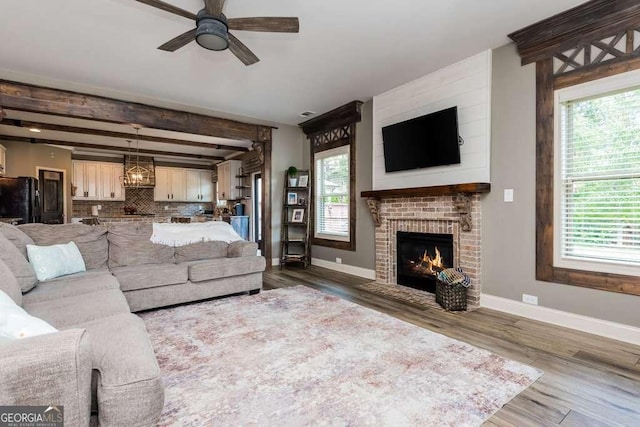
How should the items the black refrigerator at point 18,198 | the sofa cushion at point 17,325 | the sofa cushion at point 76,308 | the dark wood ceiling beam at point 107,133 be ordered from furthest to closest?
1. the black refrigerator at point 18,198
2. the dark wood ceiling beam at point 107,133
3. the sofa cushion at point 76,308
4. the sofa cushion at point 17,325

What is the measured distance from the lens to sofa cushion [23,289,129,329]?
1.83 meters

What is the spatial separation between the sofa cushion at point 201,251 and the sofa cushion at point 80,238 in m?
0.79

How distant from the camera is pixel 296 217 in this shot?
6180 millimetres

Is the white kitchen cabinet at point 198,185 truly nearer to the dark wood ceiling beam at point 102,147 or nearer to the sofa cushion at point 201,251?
the dark wood ceiling beam at point 102,147

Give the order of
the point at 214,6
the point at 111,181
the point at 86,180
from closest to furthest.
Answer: the point at 214,6 < the point at 86,180 < the point at 111,181

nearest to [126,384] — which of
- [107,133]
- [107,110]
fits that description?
[107,110]

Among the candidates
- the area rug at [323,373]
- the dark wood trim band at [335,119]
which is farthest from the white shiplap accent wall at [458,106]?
the area rug at [323,373]

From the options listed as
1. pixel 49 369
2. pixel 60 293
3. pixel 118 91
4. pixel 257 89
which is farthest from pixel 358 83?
pixel 49 369

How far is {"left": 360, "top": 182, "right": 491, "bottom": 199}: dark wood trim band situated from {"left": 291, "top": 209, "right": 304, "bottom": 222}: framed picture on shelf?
5.54 feet

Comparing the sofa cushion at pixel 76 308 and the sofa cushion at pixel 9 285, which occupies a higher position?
the sofa cushion at pixel 9 285

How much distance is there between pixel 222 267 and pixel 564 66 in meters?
4.08

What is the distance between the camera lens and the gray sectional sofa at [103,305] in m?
1.00

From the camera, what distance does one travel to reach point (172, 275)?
11.3 feet

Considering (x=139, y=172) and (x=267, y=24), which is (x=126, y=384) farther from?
(x=139, y=172)
